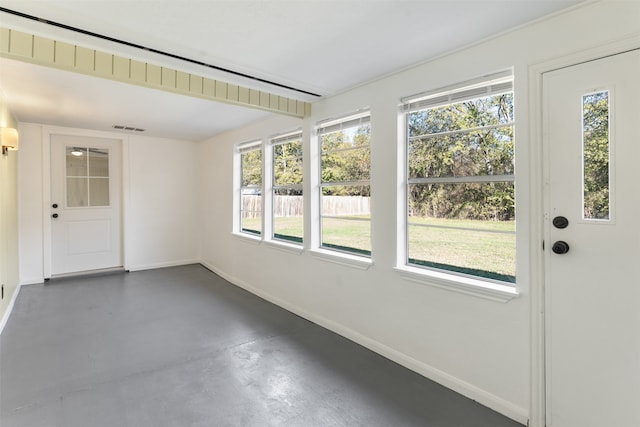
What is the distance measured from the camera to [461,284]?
218 centimetres

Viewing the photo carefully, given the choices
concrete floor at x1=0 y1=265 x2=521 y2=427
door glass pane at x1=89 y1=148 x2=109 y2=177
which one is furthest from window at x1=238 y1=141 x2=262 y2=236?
door glass pane at x1=89 y1=148 x2=109 y2=177

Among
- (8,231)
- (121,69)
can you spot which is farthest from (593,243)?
(8,231)

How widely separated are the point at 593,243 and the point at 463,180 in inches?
32.4

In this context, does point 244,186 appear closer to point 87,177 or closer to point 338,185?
point 338,185

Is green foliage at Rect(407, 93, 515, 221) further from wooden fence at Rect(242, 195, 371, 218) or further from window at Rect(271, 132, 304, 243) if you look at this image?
window at Rect(271, 132, 304, 243)

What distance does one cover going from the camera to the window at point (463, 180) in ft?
6.88

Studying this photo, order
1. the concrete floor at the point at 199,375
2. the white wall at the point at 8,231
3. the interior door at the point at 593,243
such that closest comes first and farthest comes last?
the interior door at the point at 593,243 < the concrete floor at the point at 199,375 < the white wall at the point at 8,231

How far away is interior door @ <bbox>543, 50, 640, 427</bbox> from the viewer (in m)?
1.57

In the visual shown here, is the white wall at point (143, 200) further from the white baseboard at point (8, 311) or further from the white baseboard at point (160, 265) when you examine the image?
the white baseboard at point (8, 311)

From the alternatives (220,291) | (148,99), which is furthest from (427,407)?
(148,99)

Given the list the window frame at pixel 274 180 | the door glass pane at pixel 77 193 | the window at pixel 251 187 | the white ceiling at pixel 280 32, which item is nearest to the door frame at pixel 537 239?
the white ceiling at pixel 280 32

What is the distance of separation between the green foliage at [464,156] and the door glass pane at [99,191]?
536 cm

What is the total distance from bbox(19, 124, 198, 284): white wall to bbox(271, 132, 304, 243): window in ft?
9.43

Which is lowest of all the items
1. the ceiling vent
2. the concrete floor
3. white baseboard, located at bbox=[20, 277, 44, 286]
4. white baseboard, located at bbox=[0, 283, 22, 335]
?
the concrete floor
